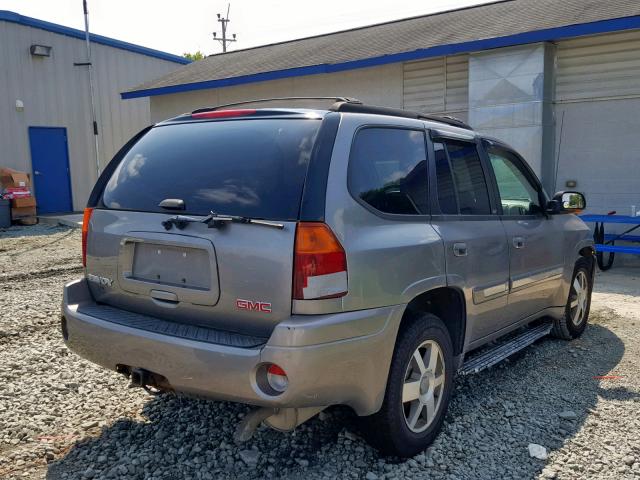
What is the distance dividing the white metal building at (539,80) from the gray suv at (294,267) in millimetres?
7056

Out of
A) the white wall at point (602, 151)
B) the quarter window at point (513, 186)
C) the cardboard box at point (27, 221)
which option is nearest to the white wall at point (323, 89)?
the white wall at point (602, 151)

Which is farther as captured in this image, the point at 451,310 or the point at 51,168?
the point at 51,168

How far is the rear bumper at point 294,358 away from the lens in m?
2.60

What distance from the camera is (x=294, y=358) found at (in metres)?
2.57

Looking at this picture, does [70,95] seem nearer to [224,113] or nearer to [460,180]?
[224,113]

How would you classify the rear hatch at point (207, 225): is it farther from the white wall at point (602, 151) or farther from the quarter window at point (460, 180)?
the white wall at point (602, 151)

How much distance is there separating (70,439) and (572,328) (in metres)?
4.27

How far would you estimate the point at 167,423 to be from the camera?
11.9 ft

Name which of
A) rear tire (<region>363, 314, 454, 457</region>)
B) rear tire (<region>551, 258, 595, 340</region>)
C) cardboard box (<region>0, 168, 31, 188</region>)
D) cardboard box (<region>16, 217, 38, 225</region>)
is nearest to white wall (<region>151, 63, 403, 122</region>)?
cardboard box (<region>0, 168, 31, 188</region>)

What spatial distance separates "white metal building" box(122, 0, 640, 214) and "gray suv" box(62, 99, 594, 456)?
23.1 feet

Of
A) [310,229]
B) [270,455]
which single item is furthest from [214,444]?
[310,229]

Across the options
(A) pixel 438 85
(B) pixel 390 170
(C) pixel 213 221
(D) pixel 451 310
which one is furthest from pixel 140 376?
(A) pixel 438 85

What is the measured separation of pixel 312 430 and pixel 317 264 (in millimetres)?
1357

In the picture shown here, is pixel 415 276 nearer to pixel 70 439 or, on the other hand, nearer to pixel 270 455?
pixel 270 455
